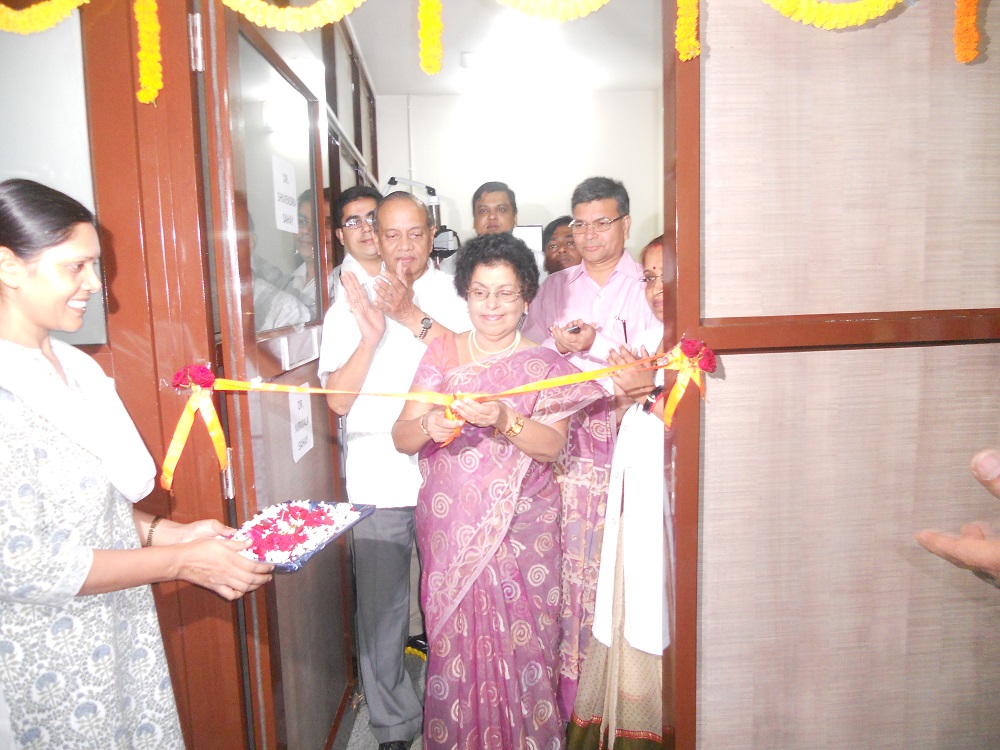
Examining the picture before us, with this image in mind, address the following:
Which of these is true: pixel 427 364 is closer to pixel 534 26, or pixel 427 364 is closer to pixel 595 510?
pixel 595 510

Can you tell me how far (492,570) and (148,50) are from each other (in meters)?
1.44

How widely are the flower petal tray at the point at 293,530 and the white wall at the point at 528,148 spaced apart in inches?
168

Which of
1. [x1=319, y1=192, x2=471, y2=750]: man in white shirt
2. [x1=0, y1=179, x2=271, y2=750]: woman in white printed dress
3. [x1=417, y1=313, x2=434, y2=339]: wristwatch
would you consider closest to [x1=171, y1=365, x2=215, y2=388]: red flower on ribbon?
[x1=0, y1=179, x2=271, y2=750]: woman in white printed dress

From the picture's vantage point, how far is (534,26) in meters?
3.82

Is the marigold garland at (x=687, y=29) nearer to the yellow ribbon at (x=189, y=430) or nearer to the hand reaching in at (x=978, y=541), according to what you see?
the hand reaching in at (x=978, y=541)

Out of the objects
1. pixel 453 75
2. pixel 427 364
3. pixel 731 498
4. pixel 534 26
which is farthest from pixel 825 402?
pixel 453 75

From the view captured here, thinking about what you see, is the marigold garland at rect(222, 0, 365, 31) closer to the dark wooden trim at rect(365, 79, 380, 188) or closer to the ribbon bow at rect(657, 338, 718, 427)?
the ribbon bow at rect(657, 338, 718, 427)

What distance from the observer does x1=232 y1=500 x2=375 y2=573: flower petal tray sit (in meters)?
1.26

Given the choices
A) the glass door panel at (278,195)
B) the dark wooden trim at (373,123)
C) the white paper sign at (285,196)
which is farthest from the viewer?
the dark wooden trim at (373,123)

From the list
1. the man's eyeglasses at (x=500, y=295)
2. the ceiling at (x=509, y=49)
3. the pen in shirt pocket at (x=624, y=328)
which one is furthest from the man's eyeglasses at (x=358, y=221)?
the ceiling at (x=509, y=49)

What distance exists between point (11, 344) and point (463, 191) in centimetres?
479

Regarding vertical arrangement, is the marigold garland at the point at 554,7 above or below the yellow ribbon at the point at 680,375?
above

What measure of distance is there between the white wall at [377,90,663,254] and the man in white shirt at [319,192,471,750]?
344 centimetres

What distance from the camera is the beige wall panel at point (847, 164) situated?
4.33 ft
